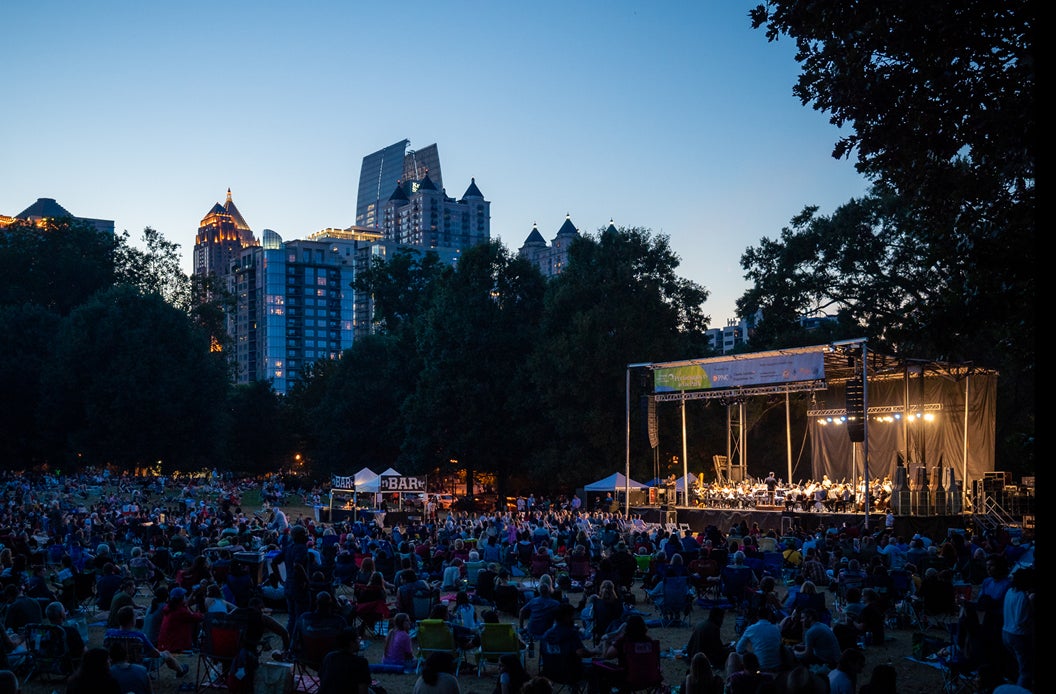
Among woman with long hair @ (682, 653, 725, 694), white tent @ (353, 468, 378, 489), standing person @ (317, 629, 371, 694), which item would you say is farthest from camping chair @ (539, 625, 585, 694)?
white tent @ (353, 468, 378, 489)

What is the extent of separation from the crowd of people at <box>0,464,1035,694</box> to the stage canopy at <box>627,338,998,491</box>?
640cm

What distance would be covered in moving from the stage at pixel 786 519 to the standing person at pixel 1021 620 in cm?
1600

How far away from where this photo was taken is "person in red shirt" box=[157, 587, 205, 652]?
1093 cm

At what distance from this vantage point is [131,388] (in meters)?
52.6

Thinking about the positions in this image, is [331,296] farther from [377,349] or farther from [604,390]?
[604,390]

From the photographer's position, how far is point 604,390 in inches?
1677

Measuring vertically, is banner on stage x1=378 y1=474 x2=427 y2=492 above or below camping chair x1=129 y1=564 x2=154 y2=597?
above

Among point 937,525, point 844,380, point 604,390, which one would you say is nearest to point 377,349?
point 604,390

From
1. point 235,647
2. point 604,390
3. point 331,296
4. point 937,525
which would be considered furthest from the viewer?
point 331,296

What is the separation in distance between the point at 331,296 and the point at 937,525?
543 ft

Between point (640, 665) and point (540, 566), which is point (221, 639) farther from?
point (540, 566)

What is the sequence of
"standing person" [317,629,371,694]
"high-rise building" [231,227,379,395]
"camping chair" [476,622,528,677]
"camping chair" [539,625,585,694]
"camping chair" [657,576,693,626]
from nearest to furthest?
1. "standing person" [317,629,371,694]
2. "camping chair" [539,625,585,694]
3. "camping chair" [476,622,528,677]
4. "camping chair" [657,576,693,626]
5. "high-rise building" [231,227,379,395]

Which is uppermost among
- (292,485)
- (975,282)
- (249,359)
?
(249,359)

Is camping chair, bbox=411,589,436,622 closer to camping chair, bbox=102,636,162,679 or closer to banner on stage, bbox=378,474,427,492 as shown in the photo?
camping chair, bbox=102,636,162,679
